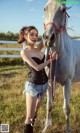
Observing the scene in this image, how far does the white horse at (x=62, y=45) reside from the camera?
3.51 metres

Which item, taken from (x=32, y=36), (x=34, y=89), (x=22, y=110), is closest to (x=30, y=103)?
(x=34, y=89)

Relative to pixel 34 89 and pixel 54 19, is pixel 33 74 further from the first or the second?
pixel 54 19

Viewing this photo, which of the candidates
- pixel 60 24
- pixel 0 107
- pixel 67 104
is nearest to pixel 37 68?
pixel 60 24

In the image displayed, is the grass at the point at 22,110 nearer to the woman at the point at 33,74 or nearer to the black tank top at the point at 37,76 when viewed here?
the woman at the point at 33,74

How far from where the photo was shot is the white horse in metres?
3.51

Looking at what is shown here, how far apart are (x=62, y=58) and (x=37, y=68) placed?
69 cm

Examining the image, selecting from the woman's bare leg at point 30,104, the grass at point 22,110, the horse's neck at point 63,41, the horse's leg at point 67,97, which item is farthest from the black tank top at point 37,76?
the grass at point 22,110

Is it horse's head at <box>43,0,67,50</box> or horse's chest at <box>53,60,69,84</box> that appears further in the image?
horse's chest at <box>53,60,69,84</box>

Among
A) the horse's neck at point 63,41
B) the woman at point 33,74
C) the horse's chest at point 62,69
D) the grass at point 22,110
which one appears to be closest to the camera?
the woman at point 33,74

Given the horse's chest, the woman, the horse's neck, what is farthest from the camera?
the horse's chest

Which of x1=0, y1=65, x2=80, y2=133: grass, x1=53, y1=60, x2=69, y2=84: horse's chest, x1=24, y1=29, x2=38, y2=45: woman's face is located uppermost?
x1=24, y1=29, x2=38, y2=45: woman's face

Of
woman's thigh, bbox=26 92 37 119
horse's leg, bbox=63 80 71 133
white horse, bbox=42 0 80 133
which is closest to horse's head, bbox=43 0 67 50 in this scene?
white horse, bbox=42 0 80 133

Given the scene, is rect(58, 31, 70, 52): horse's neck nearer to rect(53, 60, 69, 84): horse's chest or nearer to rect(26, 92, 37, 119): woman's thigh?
rect(53, 60, 69, 84): horse's chest

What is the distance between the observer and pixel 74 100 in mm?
5457
